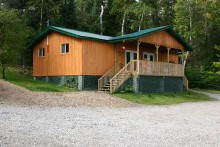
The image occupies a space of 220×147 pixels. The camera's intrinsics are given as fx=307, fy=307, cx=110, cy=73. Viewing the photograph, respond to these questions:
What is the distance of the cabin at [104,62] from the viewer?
2394 centimetres

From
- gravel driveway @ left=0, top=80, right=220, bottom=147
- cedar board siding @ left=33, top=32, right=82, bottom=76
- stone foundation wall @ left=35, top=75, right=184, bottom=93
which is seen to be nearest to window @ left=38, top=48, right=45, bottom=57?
cedar board siding @ left=33, top=32, right=82, bottom=76

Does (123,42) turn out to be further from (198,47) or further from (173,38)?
(198,47)

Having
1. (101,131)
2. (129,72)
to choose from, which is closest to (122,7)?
(129,72)

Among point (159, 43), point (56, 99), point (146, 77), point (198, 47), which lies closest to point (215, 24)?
point (198, 47)

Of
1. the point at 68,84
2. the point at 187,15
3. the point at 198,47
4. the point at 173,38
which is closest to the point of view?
the point at 68,84

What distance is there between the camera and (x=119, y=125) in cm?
1095

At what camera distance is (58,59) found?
85.5ft

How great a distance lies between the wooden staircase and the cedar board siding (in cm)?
212

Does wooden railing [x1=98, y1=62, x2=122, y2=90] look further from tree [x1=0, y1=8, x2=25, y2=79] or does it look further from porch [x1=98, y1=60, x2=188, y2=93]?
tree [x1=0, y1=8, x2=25, y2=79]

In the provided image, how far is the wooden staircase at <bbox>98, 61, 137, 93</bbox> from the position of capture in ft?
76.1

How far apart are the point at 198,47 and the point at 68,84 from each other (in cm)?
2695

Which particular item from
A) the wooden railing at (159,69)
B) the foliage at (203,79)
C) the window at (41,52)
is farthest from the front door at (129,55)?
the foliage at (203,79)

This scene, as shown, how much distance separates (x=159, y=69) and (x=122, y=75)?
3.86m

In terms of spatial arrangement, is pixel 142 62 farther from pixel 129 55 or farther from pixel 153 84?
pixel 129 55
